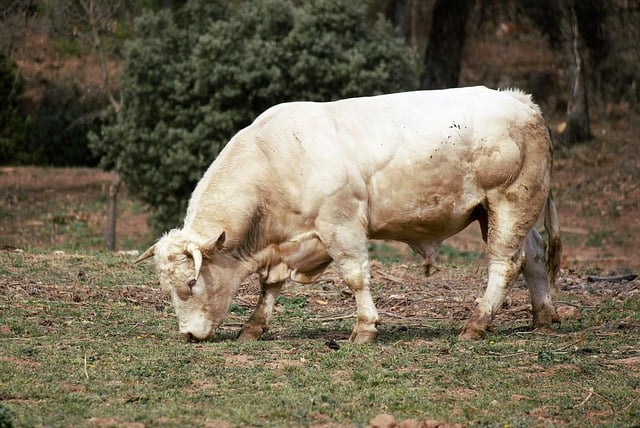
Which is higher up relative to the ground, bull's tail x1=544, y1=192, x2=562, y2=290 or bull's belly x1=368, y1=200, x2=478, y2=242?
bull's belly x1=368, y1=200, x2=478, y2=242

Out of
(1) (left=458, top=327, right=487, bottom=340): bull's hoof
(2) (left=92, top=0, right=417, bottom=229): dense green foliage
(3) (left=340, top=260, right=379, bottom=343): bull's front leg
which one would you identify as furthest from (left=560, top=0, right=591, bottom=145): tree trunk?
(3) (left=340, top=260, right=379, bottom=343): bull's front leg

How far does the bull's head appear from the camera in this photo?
9.25 meters

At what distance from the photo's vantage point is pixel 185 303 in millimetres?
9359

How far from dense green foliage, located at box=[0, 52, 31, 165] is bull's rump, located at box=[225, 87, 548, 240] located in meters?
23.6

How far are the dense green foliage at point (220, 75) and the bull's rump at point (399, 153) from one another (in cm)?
1212

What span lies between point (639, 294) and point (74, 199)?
20.7 meters

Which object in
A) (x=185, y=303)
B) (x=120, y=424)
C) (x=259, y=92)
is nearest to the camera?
(x=120, y=424)

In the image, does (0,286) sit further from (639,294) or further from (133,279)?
(639,294)

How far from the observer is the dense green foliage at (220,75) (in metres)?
22.1

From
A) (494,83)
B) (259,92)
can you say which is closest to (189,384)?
(259,92)

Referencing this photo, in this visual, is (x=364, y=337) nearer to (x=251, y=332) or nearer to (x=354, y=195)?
(x=251, y=332)

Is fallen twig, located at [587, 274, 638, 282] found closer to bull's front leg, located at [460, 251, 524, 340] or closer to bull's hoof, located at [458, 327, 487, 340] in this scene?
bull's front leg, located at [460, 251, 524, 340]

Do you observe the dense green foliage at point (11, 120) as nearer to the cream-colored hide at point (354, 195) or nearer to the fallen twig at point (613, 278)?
the fallen twig at point (613, 278)

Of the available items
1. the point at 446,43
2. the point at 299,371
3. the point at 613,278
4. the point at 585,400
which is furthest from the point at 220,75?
the point at 585,400
